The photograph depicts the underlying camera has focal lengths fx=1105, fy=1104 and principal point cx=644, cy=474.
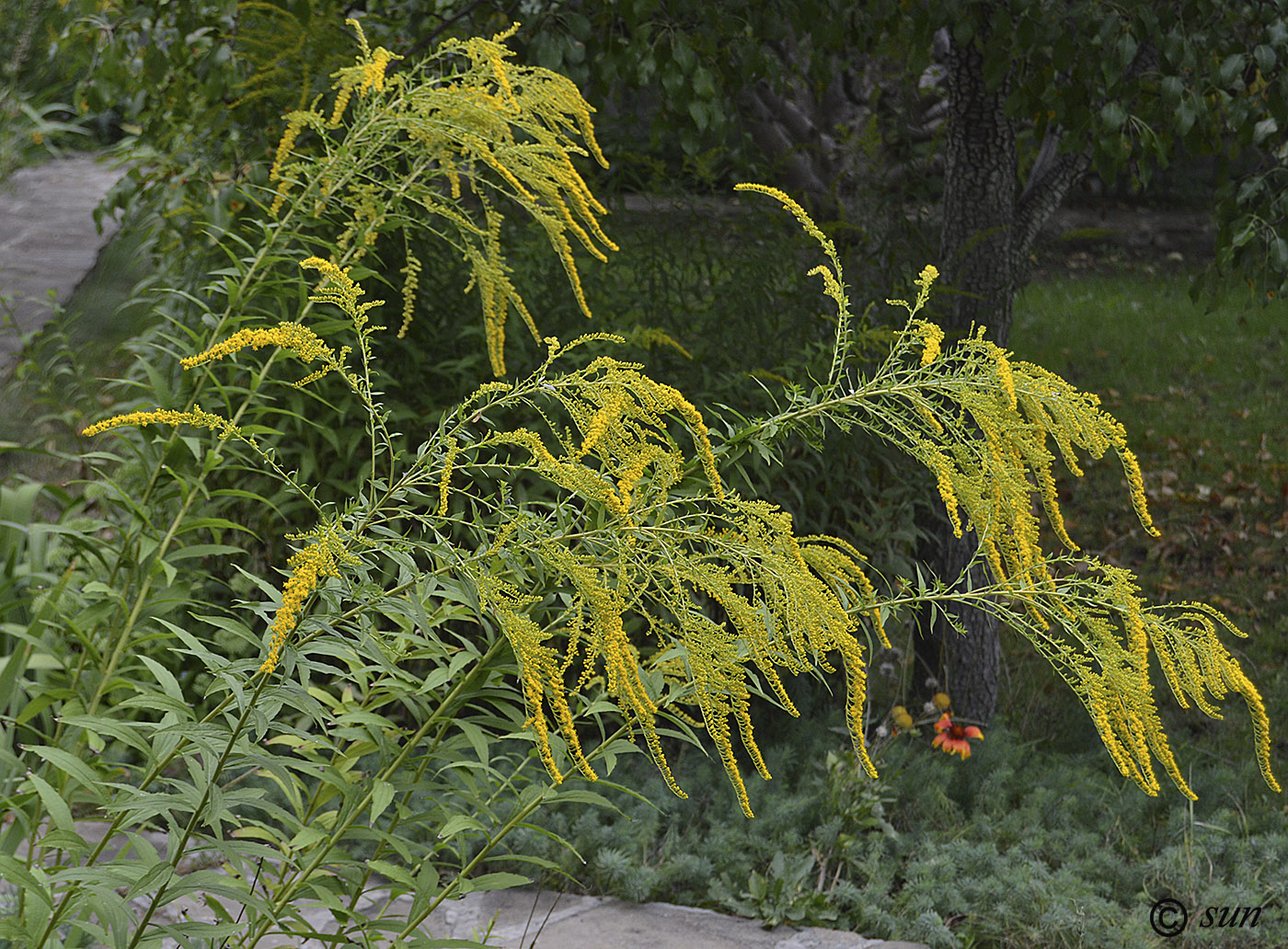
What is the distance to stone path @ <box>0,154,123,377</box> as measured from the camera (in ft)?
22.8

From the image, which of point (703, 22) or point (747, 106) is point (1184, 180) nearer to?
point (747, 106)

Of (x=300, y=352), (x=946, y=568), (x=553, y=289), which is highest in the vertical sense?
(x=300, y=352)

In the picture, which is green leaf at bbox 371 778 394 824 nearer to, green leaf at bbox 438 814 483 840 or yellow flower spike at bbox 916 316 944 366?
green leaf at bbox 438 814 483 840

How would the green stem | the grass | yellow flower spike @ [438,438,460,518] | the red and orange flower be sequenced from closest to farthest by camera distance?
1. yellow flower spike @ [438,438,460,518]
2. the green stem
3. the red and orange flower
4. the grass

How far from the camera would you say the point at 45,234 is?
28.5 ft

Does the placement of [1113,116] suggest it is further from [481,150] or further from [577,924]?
[577,924]

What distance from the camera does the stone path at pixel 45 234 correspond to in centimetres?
695

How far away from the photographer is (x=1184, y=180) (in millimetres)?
12461

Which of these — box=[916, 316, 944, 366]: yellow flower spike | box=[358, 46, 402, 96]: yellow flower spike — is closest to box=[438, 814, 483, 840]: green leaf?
box=[916, 316, 944, 366]: yellow flower spike

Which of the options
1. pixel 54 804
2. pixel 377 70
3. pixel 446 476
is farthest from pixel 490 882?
pixel 377 70

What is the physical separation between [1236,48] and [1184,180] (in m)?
10.6

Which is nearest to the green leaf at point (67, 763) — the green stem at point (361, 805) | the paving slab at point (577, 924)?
the green stem at point (361, 805)

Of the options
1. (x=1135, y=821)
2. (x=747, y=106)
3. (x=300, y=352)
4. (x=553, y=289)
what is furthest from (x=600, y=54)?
(x=1135, y=821)

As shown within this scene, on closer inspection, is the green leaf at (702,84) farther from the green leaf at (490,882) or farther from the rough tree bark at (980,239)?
the green leaf at (490,882)
